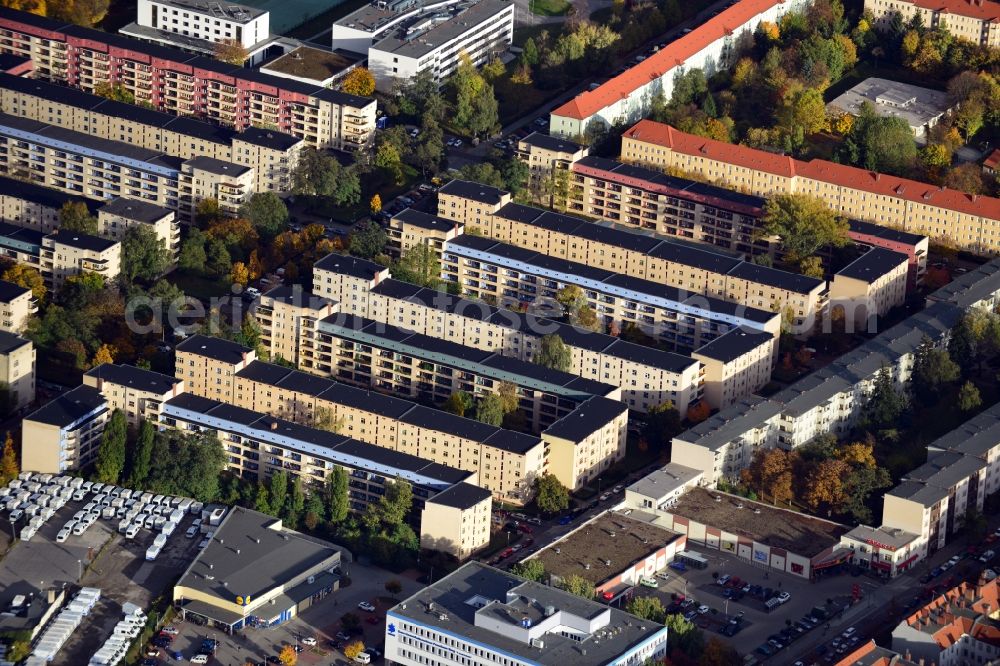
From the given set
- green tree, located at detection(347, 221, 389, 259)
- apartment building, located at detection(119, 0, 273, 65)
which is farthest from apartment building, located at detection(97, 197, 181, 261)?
apartment building, located at detection(119, 0, 273, 65)

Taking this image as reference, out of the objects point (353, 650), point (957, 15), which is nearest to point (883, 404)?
point (353, 650)

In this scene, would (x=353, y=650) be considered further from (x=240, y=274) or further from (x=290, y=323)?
(x=240, y=274)

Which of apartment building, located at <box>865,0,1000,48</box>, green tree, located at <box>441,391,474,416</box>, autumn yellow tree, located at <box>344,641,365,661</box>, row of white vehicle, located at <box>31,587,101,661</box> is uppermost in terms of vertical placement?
apartment building, located at <box>865,0,1000,48</box>

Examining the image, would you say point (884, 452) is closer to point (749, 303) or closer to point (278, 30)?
point (749, 303)

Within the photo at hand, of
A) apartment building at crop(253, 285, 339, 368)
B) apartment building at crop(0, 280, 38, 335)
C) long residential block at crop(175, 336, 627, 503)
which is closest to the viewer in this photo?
long residential block at crop(175, 336, 627, 503)

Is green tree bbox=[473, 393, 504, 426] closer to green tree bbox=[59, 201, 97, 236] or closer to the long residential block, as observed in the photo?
the long residential block

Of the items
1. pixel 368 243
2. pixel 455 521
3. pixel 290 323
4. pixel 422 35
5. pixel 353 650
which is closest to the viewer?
pixel 353 650
